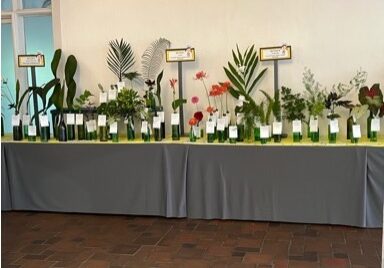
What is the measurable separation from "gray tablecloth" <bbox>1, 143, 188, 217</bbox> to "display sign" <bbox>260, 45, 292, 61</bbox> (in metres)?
1.18

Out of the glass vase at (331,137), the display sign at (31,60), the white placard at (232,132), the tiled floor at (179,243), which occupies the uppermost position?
the display sign at (31,60)

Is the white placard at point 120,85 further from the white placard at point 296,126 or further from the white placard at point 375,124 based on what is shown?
the white placard at point 375,124

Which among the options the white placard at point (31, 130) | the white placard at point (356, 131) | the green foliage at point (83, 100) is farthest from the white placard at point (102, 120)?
the white placard at point (356, 131)

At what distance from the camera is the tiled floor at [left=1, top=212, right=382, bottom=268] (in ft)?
10.6

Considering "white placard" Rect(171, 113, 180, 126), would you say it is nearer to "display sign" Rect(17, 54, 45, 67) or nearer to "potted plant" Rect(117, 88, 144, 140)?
"potted plant" Rect(117, 88, 144, 140)

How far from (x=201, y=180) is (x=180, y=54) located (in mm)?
1270

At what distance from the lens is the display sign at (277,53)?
4.21 meters

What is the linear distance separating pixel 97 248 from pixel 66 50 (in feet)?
7.74

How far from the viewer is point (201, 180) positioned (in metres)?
4.10

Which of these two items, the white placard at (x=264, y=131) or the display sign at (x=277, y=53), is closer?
the white placard at (x=264, y=131)

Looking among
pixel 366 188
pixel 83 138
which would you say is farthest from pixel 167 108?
pixel 366 188

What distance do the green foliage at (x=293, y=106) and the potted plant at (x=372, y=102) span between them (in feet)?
1.67

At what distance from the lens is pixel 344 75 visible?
4234 mm

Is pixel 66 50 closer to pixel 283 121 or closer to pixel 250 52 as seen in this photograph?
pixel 250 52
